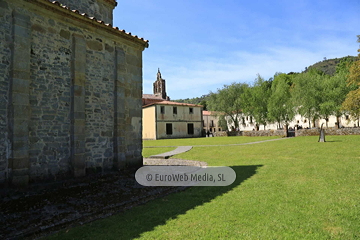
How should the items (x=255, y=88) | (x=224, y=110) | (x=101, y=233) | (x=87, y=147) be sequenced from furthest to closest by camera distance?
(x=224, y=110) → (x=255, y=88) → (x=87, y=147) → (x=101, y=233)

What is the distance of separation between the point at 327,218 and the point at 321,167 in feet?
17.7

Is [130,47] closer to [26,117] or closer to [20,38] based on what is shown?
[20,38]

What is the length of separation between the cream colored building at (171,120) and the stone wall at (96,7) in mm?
25912

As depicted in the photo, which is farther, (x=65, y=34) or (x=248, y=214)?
(x=65, y=34)

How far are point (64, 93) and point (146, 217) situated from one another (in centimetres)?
498

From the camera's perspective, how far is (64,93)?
728cm

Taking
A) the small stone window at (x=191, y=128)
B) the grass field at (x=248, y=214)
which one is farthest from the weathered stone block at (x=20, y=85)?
the small stone window at (x=191, y=128)

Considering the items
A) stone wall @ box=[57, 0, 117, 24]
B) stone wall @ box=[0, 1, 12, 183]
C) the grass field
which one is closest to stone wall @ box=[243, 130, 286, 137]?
the grass field

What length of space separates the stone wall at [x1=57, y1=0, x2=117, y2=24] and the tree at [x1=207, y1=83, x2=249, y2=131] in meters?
34.3

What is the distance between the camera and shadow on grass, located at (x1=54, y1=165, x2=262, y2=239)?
379cm

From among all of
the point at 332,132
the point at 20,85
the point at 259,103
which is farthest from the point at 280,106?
the point at 20,85

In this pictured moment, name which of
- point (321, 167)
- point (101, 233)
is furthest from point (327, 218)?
point (321, 167)

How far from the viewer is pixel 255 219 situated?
13.3ft

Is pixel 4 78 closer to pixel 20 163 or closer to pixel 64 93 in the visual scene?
pixel 64 93
